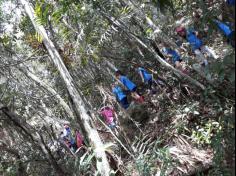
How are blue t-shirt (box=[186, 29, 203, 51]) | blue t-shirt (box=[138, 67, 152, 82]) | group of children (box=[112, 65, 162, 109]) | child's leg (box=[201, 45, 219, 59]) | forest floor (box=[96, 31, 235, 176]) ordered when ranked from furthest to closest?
1. blue t-shirt (box=[138, 67, 152, 82])
2. group of children (box=[112, 65, 162, 109])
3. child's leg (box=[201, 45, 219, 59])
4. blue t-shirt (box=[186, 29, 203, 51])
5. forest floor (box=[96, 31, 235, 176])

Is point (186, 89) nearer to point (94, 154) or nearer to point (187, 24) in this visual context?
point (187, 24)

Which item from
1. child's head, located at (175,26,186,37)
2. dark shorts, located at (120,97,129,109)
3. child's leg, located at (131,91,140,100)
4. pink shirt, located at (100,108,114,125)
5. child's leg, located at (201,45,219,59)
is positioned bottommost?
child's leg, located at (201,45,219,59)

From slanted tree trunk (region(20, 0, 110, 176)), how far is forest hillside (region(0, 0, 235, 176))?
0.04 feet

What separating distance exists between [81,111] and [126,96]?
4270 millimetres

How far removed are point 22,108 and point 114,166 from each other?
3.68 metres

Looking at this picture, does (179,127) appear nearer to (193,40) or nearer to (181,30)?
(193,40)

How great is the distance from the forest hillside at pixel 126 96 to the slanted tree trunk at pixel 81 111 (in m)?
0.01

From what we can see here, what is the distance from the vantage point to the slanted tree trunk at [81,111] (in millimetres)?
5230

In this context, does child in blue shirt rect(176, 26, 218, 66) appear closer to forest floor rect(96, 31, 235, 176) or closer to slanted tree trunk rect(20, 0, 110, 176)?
forest floor rect(96, 31, 235, 176)

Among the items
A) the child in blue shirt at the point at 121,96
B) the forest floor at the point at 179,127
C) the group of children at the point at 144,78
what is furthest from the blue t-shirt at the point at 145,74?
the child in blue shirt at the point at 121,96

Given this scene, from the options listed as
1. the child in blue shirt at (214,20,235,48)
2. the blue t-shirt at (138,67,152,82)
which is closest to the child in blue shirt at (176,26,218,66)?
the blue t-shirt at (138,67,152,82)

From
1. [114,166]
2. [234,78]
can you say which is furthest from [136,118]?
[234,78]

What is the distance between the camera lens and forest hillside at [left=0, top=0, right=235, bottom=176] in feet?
18.0

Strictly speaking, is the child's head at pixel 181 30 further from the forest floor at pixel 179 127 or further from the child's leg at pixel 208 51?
the forest floor at pixel 179 127
